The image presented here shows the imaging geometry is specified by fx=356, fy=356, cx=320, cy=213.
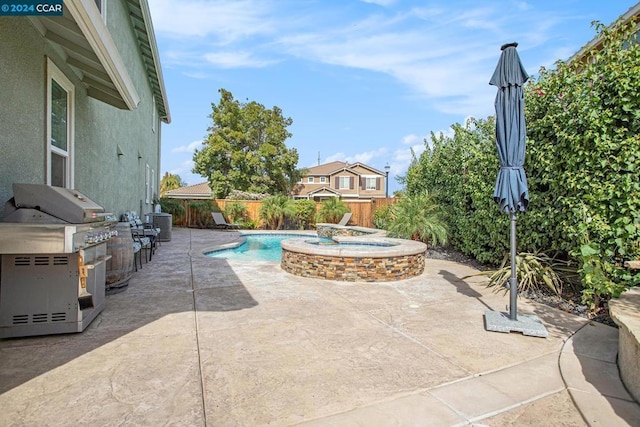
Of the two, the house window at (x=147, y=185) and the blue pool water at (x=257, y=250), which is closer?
the blue pool water at (x=257, y=250)

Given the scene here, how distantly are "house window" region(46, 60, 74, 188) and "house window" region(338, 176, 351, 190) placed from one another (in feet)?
135

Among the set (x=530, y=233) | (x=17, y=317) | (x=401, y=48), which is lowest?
(x=17, y=317)

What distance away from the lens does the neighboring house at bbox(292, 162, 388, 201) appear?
151 feet

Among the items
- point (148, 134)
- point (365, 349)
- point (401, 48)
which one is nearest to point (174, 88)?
point (148, 134)

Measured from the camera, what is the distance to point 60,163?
5.40 m

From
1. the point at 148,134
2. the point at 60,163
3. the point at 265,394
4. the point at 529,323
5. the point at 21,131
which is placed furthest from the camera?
the point at 148,134

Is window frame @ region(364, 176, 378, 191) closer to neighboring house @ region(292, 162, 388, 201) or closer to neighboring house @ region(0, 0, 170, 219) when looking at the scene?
neighboring house @ region(292, 162, 388, 201)

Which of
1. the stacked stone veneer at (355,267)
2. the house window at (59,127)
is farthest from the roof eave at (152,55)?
the stacked stone veneer at (355,267)

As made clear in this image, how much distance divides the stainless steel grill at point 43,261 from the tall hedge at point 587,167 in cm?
588

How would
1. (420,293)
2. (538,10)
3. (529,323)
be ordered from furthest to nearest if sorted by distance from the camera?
(538,10) < (420,293) < (529,323)

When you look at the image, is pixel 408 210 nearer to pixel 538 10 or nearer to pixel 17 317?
pixel 538 10

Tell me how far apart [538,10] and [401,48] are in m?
4.66

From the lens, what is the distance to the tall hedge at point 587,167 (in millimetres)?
Answer: 4598

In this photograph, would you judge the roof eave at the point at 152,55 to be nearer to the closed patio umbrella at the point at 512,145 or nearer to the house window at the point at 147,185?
the house window at the point at 147,185
